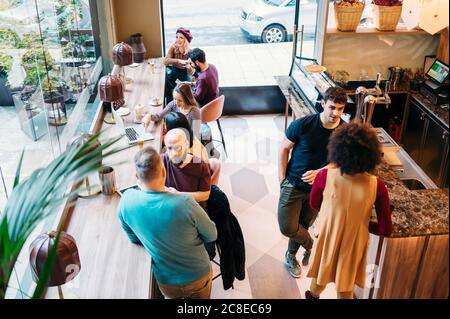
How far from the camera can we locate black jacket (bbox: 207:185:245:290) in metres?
2.81

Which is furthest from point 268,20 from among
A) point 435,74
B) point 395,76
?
point 435,74

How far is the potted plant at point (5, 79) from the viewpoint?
2.83 meters

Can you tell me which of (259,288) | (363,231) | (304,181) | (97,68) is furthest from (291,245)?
(97,68)

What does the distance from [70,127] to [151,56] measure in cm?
239

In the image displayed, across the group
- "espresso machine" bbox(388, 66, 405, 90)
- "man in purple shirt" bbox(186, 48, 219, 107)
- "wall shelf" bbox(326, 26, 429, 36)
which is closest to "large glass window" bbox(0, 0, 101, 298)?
"man in purple shirt" bbox(186, 48, 219, 107)

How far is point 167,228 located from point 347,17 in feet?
→ 10.9

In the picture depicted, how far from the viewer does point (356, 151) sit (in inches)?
Answer: 75.2

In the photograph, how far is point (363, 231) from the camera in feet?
6.85

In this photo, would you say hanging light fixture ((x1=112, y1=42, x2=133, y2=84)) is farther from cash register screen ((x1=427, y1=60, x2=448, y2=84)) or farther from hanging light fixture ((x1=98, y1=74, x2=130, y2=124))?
cash register screen ((x1=427, y1=60, x2=448, y2=84))

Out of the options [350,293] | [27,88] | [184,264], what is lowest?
[184,264]

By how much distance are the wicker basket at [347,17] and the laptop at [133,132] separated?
86.4 inches

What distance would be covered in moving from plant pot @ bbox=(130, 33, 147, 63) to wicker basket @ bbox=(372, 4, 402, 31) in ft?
8.50
